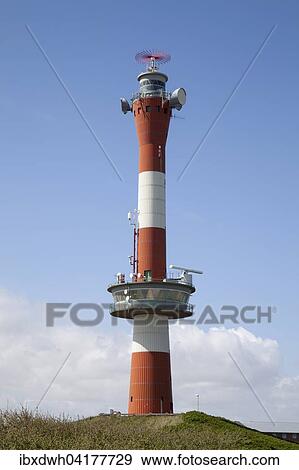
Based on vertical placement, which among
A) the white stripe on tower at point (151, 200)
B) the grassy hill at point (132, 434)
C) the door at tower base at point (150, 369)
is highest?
the white stripe on tower at point (151, 200)

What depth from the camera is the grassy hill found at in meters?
39.7

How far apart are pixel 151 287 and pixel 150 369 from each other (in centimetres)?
661

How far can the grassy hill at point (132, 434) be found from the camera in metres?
39.7

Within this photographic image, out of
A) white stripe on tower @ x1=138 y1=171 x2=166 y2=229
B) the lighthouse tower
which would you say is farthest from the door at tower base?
white stripe on tower @ x1=138 y1=171 x2=166 y2=229

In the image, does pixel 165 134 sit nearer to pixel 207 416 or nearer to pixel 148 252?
pixel 148 252

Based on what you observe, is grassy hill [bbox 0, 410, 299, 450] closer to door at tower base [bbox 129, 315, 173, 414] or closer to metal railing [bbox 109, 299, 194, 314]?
door at tower base [bbox 129, 315, 173, 414]

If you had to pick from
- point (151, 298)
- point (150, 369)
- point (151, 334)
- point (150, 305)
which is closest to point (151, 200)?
point (151, 298)

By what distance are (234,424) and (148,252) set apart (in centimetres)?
1560

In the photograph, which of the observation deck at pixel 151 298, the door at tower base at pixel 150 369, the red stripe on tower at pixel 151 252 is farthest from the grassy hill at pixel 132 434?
the observation deck at pixel 151 298

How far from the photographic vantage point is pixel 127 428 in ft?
165

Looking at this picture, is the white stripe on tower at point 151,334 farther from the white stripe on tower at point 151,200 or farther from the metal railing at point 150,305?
the white stripe on tower at point 151,200

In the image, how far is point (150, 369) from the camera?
209 ft

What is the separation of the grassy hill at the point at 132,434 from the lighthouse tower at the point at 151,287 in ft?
14.6
